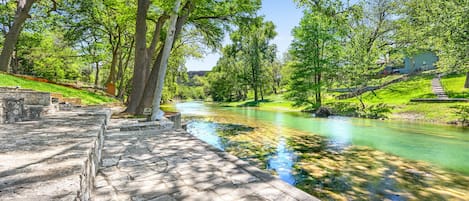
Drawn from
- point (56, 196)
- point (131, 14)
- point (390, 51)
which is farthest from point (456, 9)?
point (56, 196)

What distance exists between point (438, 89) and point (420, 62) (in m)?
12.1

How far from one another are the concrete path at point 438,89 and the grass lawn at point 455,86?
0.95ft

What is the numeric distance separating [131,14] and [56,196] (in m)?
10.7

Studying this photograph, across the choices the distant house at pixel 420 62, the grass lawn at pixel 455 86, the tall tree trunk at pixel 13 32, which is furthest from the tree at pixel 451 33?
the tall tree trunk at pixel 13 32

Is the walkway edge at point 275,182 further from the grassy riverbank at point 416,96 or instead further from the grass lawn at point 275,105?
the grass lawn at point 275,105

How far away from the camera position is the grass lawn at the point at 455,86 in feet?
56.8

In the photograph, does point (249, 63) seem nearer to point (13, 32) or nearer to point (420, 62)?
point (420, 62)

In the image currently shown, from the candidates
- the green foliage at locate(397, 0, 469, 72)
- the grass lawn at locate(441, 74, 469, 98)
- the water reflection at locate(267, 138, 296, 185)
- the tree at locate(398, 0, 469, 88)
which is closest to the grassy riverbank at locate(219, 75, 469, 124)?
the grass lawn at locate(441, 74, 469, 98)

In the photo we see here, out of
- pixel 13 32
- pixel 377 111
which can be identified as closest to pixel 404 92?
pixel 377 111

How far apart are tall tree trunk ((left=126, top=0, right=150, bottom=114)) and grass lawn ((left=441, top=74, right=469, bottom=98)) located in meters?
19.3

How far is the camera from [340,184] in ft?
14.7

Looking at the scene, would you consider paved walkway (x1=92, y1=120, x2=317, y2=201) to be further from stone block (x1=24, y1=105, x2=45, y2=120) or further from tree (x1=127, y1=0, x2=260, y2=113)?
tree (x1=127, y1=0, x2=260, y2=113)

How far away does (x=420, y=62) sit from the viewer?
96.7ft

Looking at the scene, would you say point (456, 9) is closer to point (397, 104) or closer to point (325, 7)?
point (397, 104)
